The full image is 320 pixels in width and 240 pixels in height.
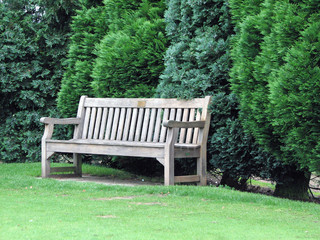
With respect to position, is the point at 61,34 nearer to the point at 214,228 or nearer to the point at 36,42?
the point at 36,42

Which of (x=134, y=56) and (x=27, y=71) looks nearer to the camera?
(x=134, y=56)

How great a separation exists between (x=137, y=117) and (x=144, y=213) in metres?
3.41

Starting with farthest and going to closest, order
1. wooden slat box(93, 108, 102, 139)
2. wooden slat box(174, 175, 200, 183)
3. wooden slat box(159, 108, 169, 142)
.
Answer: wooden slat box(93, 108, 102, 139) < wooden slat box(159, 108, 169, 142) < wooden slat box(174, 175, 200, 183)

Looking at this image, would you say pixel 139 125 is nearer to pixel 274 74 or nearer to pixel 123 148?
pixel 123 148

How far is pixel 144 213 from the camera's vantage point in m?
4.98

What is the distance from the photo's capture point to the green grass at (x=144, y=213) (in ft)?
13.5

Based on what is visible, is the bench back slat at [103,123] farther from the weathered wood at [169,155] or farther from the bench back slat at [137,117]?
the weathered wood at [169,155]

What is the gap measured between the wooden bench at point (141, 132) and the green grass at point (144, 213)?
0.57 m

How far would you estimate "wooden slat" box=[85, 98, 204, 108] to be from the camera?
7422mm

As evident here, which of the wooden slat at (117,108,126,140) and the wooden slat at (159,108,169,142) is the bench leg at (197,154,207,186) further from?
the wooden slat at (117,108,126,140)

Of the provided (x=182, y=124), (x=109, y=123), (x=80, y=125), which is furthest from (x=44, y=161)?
(x=182, y=124)

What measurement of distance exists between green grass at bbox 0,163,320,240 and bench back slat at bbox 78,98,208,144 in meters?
1.18

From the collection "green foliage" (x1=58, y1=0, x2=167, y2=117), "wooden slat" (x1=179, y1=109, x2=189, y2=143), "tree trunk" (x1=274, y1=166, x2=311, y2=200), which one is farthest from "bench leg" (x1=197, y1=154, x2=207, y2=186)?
"green foliage" (x1=58, y1=0, x2=167, y2=117)

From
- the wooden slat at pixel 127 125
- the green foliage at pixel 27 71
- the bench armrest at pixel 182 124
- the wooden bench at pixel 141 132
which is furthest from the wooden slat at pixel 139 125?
the green foliage at pixel 27 71
